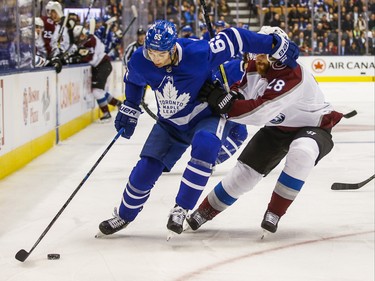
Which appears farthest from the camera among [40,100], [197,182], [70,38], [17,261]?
[70,38]

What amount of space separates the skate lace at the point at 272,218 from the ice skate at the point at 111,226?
0.63 metres

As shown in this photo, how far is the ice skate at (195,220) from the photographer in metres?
4.22

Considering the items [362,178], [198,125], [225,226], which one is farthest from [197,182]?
[362,178]

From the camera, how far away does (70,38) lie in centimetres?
1000

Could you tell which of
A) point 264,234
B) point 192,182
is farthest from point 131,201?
point 264,234

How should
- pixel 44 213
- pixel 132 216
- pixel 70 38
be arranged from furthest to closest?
pixel 70 38 < pixel 44 213 < pixel 132 216

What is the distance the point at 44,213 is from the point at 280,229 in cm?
124

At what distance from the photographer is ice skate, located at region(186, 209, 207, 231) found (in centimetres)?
422

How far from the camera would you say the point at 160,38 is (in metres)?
3.71

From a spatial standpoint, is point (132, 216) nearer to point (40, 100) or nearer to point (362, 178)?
point (362, 178)

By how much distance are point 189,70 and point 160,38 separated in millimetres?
219

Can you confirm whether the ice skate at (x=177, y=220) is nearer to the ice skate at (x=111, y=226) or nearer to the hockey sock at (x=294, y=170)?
the ice skate at (x=111, y=226)

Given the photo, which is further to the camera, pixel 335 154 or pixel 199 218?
pixel 335 154

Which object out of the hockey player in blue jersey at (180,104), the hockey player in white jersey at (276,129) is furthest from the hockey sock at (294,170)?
the hockey player in blue jersey at (180,104)
